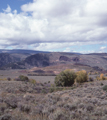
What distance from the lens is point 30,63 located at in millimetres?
172375

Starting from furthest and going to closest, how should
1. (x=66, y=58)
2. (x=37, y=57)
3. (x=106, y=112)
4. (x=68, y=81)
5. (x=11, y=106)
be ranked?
(x=37, y=57)
(x=66, y=58)
(x=68, y=81)
(x=11, y=106)
(x=106, y=112)

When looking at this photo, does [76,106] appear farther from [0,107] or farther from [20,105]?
[0,107]

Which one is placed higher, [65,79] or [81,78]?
[65,79]

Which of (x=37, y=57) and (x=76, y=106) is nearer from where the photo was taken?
(x=76, y=106)

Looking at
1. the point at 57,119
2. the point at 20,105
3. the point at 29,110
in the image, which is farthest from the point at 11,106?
the point at 57,119

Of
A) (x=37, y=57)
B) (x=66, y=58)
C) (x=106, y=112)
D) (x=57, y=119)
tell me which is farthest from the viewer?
(x=37, y=57)

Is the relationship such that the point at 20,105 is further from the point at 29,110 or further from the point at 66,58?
the point at 66,58

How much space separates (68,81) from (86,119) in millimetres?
30762

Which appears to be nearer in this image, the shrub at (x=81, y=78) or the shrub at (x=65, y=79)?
the shrub at (x=65, y=79)

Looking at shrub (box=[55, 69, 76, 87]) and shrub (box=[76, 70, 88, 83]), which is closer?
shrub (box=[55, 69, 76, 87])

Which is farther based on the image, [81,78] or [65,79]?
[81,78]

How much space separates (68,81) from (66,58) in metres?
136

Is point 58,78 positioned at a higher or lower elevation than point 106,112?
lower

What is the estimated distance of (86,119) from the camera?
20.1ft
